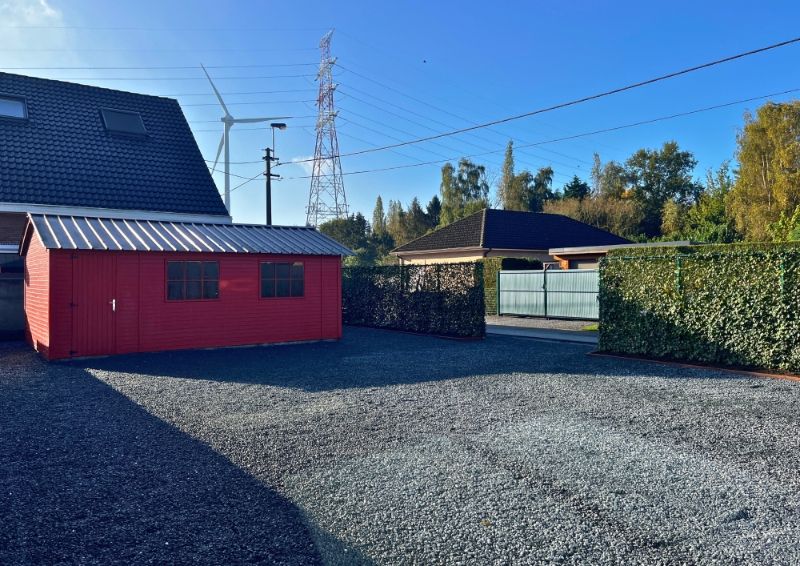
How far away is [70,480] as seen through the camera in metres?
4.53

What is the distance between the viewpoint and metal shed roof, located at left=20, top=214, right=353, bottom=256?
1109 cm

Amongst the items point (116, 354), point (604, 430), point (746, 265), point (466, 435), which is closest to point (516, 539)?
point (466, 435)

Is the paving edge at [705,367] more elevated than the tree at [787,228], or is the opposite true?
the tree at [787,228]

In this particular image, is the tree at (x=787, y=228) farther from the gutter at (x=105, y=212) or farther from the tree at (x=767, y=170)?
the gutter at (x=105, y=212)

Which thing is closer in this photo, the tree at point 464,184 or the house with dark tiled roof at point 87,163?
the house with dark tiled roof at point 87,163

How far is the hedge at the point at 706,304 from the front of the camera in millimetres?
8977

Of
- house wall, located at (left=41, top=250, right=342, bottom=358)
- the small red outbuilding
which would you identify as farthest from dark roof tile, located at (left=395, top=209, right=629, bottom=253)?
the small red outbuilding

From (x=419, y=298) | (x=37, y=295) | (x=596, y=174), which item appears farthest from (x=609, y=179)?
(x=37, y=295)

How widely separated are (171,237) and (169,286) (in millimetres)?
1161

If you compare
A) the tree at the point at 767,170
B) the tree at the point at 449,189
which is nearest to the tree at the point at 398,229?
the tree at the point at 449,189

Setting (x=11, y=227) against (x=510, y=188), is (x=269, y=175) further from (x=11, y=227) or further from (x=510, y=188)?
(x=510, y=188)

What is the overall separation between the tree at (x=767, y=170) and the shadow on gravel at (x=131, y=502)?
37.6m

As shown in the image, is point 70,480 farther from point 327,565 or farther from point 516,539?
point 516,539

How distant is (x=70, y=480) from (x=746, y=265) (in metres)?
10.1
